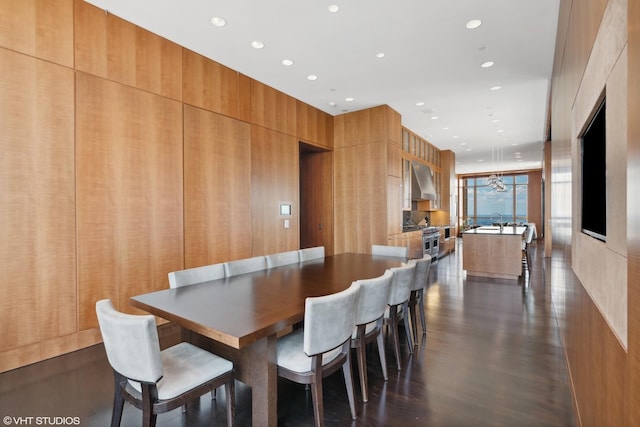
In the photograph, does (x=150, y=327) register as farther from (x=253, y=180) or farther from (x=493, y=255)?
(x=493, y=255)

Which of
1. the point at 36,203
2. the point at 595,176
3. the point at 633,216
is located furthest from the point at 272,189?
the point at 633,216

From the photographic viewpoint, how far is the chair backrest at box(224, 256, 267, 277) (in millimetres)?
2742

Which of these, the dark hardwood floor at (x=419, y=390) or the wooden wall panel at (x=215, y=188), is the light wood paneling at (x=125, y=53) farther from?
the dark hardwood floor at (x=419, y=390)

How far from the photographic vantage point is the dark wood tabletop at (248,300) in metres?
1.52

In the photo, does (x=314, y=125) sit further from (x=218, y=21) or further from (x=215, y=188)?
(x=218, y=21)

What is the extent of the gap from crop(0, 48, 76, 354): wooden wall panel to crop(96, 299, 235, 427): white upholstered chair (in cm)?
181

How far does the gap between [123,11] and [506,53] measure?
4.57 meters

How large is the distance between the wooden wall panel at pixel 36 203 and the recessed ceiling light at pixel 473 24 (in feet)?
13.7

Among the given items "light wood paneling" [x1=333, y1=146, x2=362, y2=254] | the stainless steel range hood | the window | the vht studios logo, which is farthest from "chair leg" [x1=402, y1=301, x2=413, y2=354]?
the window

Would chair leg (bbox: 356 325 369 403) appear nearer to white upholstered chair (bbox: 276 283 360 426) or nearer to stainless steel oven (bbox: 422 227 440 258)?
white upholstered chair (bbox: 276 283 360 426)

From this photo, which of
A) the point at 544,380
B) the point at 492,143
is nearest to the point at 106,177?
the point at 544,380

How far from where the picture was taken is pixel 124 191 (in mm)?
3324

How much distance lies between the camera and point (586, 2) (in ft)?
5.47

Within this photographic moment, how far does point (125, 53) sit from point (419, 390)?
14.2ft
